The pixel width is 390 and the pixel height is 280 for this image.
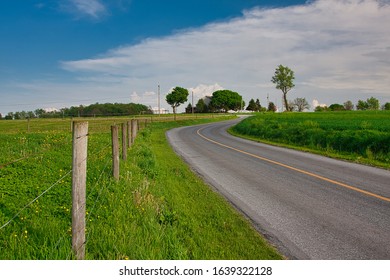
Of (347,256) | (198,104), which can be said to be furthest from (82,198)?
(198,104)

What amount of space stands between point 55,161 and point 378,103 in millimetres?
151854

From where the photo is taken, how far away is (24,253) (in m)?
3.79

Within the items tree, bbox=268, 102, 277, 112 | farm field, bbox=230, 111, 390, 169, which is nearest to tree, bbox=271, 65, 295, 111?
tree, bbox=268, 102, 277, 112

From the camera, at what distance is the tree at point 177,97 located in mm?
125375

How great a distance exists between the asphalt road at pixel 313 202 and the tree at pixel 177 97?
375 ft

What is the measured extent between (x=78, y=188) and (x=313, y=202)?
5239 millimetres

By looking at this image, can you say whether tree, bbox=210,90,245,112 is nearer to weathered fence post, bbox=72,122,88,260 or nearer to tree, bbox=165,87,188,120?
tree, bbox=165,87,188,120

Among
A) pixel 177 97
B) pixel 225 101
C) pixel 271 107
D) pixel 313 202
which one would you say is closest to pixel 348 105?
pixel 271 107

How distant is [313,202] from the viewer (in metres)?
7.05

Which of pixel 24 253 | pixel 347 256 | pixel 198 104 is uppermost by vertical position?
pixel 198 104

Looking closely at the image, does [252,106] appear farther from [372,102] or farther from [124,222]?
[124,222]

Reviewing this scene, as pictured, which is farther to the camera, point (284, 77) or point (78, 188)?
point (284, 77)

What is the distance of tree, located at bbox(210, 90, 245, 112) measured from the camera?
443 feet
